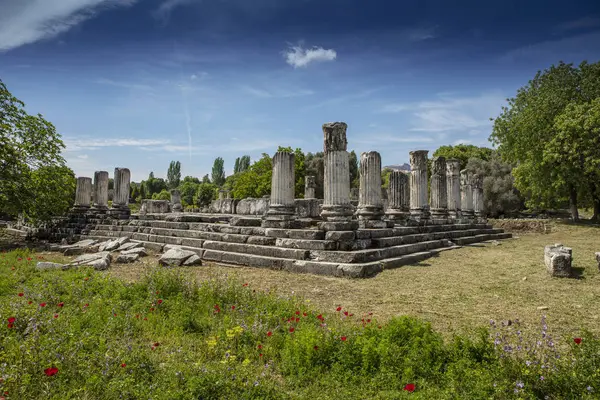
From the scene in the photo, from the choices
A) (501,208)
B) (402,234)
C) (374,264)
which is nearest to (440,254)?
(402,234)

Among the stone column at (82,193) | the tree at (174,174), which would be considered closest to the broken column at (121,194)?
the stone column at (82,193)

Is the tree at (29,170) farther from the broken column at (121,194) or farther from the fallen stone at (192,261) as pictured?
the fallen stone at (192,261)

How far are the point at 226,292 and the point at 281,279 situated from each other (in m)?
2.29

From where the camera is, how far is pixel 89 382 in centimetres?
290

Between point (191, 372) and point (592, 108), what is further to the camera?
point (592, 108)

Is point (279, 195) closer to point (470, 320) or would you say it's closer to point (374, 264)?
point (374, 264)

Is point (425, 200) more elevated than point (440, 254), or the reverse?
point (425, 200)

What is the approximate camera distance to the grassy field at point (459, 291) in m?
5.05

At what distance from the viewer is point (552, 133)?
23484 mm

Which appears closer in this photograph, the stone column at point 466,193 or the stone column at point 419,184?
the stone column at point 419,184

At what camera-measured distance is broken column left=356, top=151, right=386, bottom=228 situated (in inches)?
468

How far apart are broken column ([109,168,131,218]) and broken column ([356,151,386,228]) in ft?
44.8

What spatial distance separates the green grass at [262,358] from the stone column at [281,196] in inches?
250

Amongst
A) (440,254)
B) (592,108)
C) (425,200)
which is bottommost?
A: (440,254)
